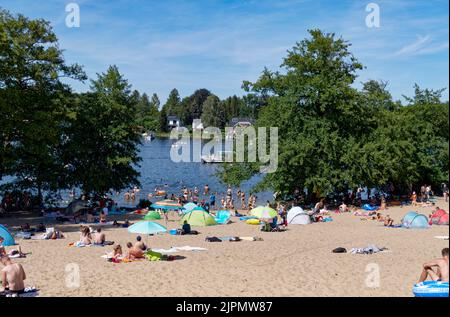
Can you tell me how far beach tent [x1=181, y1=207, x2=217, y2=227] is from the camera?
28484mm

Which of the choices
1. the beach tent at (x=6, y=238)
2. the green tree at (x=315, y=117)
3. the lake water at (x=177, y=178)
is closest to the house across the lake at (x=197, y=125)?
the lake water at (x=177, y=178)

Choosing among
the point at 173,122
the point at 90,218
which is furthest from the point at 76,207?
the point at 173,122

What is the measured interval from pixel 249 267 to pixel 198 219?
11.6m

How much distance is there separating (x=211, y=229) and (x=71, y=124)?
1377cm

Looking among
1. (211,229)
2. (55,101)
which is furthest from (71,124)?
(211,229)

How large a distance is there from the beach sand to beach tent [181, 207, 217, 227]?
3.27 m

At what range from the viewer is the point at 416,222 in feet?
87.0

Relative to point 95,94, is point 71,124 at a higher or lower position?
lower

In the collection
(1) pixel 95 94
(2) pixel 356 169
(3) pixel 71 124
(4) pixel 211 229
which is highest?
(1) pixel 95 94

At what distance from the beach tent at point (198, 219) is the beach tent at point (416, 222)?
1065 cm

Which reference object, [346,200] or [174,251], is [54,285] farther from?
[346,200]

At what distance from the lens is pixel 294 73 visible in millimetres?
38219

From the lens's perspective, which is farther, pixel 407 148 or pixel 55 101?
pixel 407 148

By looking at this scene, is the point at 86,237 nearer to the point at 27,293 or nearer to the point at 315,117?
the point at 27,293
